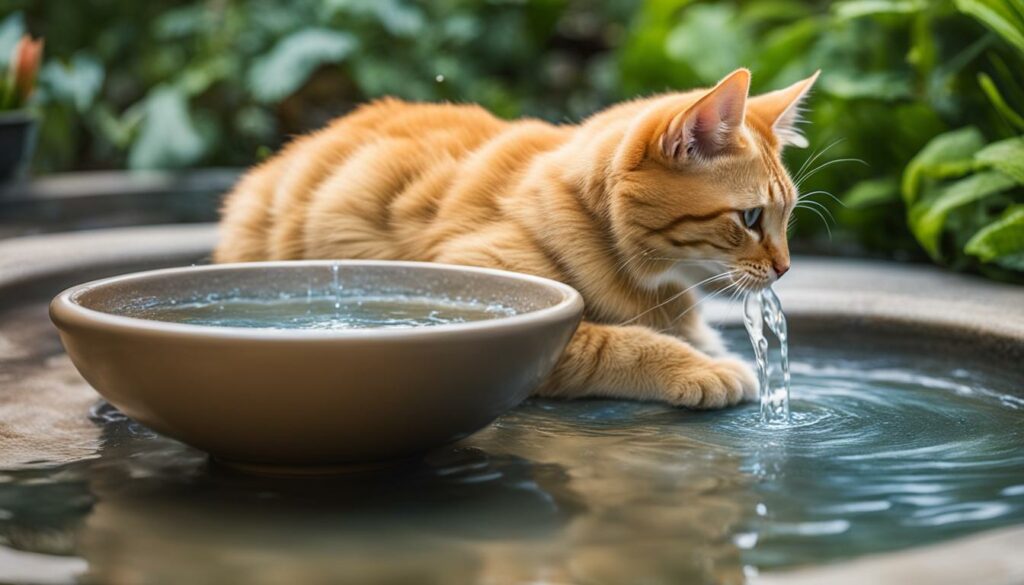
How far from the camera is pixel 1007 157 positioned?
9.87 ft

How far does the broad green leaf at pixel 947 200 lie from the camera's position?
3221 mm

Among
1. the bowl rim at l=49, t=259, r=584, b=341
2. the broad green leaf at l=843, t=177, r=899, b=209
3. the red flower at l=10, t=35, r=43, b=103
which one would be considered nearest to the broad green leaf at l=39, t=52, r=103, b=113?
the red flower at l=10, t=35, r=43, b=103

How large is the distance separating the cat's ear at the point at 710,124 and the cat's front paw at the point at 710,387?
0.41m

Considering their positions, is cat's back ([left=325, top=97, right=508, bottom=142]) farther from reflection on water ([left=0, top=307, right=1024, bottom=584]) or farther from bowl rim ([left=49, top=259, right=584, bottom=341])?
bowl rim ([left=49, top=259, right=584, bottom=341])

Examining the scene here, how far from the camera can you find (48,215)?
16.1 feet

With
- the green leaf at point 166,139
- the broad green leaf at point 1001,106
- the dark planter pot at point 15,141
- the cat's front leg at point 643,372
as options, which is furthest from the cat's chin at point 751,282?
the green leaf at point 166,139

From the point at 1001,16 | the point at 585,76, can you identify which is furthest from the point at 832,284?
the point at 585,76

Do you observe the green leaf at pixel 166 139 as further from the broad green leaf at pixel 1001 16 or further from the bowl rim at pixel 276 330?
the bowl rim at pixel 276 330

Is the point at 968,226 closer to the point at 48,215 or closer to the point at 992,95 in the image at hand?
the point at 992,95

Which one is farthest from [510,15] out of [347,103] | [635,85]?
[635,85]

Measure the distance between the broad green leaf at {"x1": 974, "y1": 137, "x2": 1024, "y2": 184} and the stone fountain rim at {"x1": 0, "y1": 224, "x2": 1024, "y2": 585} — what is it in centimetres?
32

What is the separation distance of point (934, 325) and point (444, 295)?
1.30 metres

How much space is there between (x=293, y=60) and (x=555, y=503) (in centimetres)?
493

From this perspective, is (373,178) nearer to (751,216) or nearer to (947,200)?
(751,216)
